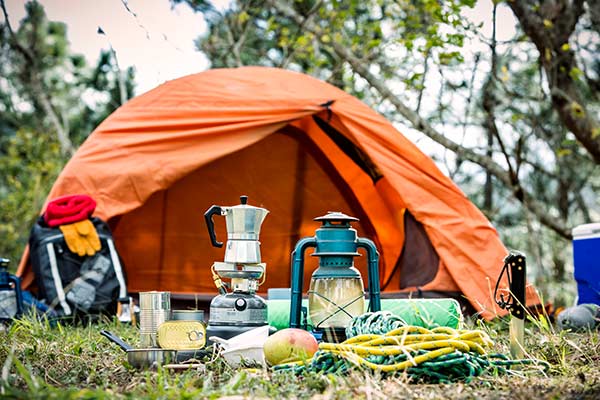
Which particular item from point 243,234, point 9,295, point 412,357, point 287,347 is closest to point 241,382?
point 287,347

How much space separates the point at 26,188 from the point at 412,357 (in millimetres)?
8014

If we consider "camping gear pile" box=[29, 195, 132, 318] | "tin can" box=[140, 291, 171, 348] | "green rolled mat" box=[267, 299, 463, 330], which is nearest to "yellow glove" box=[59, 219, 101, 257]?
"camping gear pile" box=[29, 195, 132, 318]

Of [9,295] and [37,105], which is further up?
[37,105]

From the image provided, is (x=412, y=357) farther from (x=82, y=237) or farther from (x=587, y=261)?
(x=82, y=237)

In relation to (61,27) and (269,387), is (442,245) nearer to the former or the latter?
(269,387)

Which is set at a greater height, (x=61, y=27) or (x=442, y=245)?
(x=61, y=27)

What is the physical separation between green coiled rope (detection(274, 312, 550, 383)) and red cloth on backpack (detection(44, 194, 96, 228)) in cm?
215

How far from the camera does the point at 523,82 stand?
26.6 ft

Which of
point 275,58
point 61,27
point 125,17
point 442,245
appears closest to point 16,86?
point 61,27

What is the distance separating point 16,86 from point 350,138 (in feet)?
26.3

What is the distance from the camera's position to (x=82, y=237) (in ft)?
11.8

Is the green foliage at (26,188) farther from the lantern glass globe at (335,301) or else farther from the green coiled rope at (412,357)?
the green coiled rope at (412,357)

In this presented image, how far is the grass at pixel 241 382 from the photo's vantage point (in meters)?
1.41

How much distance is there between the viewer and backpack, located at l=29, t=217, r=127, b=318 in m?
3.50
